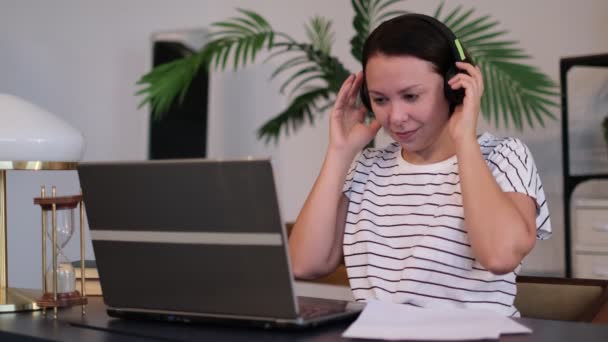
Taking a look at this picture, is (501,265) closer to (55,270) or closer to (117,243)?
(117,243)

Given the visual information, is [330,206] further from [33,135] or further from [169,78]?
[169,78]

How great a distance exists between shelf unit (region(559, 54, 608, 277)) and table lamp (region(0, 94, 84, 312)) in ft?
6.84

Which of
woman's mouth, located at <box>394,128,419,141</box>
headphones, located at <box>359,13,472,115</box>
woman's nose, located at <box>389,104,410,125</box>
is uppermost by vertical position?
headphones, located at <box>359,13,472,115</box>

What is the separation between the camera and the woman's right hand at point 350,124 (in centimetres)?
177

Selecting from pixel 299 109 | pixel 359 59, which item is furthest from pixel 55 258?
pixel 299 109

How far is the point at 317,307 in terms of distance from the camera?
1287 mm

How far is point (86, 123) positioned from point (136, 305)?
271cm

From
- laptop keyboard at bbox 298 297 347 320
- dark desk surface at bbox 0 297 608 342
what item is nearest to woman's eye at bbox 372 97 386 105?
laptop keyboard at bbox 298 297 347 320

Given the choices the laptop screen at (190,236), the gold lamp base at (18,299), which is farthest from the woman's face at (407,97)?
the gold lamp base at (18,299)

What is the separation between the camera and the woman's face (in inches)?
62.2

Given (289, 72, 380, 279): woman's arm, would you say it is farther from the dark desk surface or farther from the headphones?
the dark desk surface

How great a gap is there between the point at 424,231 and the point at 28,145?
0.74 meters

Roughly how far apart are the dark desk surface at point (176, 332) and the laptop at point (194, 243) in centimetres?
2

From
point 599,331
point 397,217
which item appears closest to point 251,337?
point 599,331
